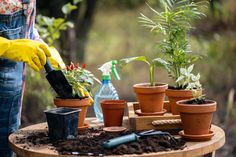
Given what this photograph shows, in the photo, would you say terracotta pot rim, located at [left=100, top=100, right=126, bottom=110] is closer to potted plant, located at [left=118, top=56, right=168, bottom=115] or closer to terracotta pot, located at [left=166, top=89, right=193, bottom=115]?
potted plant, located at [left=118, top=56, right=168, bottom=115]

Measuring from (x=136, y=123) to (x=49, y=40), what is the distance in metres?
1.55

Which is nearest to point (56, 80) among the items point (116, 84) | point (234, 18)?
point (116, 84)

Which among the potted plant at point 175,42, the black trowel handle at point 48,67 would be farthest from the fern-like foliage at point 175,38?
the black trowel handle at point 48,67

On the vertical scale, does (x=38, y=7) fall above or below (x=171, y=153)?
above

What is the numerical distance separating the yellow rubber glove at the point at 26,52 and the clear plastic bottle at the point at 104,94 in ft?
1.19

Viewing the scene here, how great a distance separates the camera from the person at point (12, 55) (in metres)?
2.25

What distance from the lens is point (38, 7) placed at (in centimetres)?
502

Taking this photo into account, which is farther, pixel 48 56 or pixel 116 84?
pixel 116 84

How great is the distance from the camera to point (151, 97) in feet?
7.56

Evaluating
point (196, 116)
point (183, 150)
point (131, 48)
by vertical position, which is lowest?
point (183, 150)

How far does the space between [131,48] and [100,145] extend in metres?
5.99

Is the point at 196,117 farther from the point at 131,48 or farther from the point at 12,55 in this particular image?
the point at 131,48

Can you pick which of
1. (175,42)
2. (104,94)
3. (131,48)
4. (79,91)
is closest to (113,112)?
(79,91)

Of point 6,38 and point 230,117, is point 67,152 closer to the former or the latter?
point 6,38
